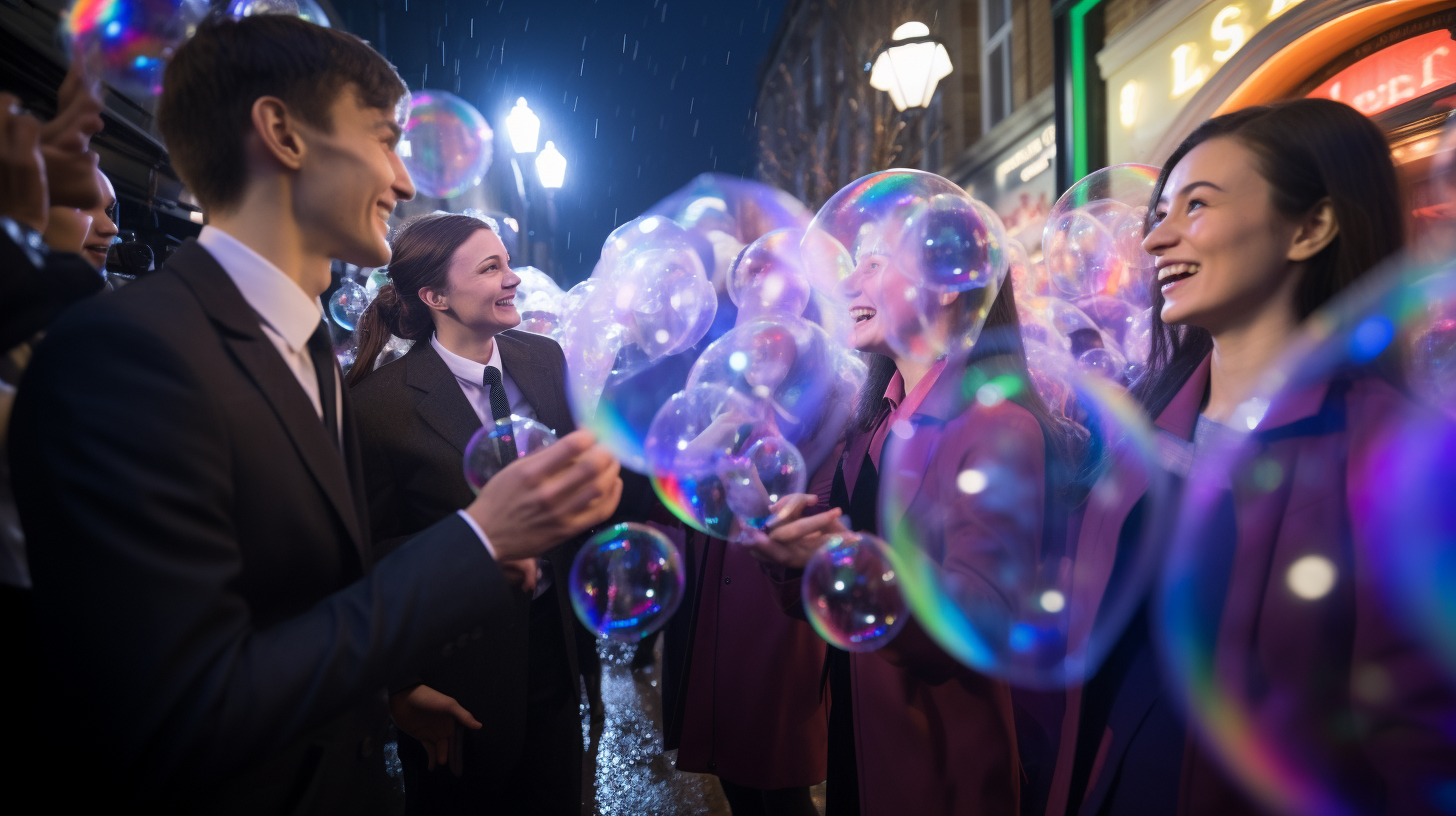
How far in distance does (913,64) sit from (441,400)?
21.8 ft

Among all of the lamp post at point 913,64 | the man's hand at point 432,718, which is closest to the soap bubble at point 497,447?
the man's hand at point 432,718

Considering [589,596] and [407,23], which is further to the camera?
[407,23]

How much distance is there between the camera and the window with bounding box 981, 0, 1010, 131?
470 inches

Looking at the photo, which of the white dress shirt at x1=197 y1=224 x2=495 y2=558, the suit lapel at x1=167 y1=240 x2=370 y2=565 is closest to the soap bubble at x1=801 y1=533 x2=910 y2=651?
the suit lapel at x1=167 y1=240 x2=370 y2=565

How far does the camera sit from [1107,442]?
6.29ft

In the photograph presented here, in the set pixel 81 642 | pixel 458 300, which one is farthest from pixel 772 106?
pixel 81 642

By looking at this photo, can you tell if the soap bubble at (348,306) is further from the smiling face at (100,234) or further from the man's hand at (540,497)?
the man's hand at (540,497)

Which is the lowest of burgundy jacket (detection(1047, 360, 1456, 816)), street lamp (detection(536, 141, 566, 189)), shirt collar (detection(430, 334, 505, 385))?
burgundy jacket (detection(1047, 360, 1456, 816))

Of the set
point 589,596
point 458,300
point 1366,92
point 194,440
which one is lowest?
point 589,596

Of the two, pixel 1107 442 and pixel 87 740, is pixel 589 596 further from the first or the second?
pixel 1107 442

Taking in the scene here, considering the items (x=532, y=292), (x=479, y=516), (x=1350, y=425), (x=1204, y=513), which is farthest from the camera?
(x=532, y=292)

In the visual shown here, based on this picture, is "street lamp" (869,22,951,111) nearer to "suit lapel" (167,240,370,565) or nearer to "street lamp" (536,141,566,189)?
"street lamp" (536,141,566,189)

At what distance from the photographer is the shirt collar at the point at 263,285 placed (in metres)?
1.25

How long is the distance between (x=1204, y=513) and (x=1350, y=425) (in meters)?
0.29
